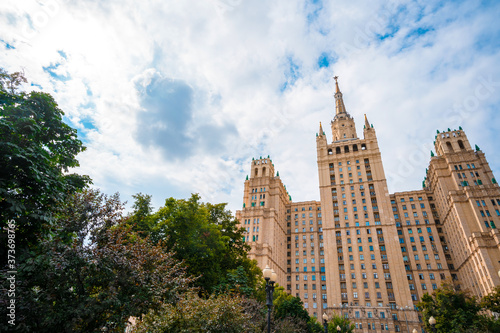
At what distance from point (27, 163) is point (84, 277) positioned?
5.67 metres

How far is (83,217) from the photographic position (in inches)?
444

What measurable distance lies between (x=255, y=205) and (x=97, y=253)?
75.5m

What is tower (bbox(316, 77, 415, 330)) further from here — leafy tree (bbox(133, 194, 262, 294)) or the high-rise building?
leafy tree (bbox(133, 194, 262, 294))

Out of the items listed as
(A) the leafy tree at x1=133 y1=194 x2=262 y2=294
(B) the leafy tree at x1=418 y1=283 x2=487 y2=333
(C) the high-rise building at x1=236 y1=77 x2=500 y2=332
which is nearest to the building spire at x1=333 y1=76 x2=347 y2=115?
A: (C) the high-rise building at x1=236 y1=77 x2=500 y2=332

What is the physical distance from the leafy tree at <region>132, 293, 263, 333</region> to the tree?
19.4 feet

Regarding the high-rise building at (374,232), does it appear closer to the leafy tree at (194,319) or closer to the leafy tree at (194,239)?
the leafy tree at (194,239)

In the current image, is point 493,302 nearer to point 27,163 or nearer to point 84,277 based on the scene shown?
point 84,277

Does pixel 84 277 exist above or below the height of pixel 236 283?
below

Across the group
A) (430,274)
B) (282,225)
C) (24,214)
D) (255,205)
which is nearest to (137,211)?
(24,214)

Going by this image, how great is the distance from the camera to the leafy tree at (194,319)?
36.2 ft

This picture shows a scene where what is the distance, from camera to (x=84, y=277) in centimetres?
1036

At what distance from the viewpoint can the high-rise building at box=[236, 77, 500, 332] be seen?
2360 inches

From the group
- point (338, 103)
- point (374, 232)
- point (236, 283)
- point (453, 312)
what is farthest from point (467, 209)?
point (236, 283)

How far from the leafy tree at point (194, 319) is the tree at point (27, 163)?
5.91 meters
